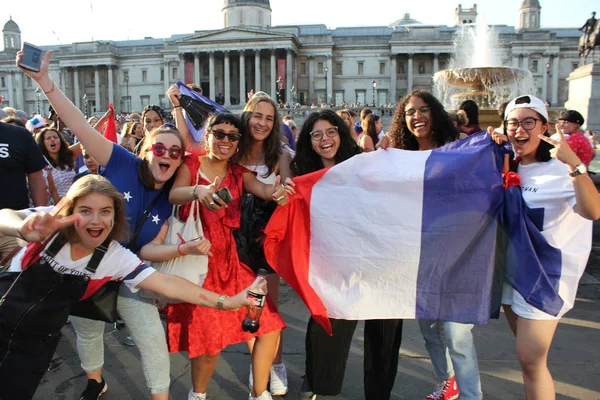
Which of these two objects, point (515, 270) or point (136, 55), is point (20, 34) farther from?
point (515, 270)

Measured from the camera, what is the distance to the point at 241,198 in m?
3.51

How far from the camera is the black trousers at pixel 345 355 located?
11.2ft

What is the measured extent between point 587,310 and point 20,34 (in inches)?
3673

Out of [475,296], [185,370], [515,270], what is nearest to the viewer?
[515,270]

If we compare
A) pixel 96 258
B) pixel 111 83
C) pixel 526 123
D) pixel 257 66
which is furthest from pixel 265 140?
pixel 111 83

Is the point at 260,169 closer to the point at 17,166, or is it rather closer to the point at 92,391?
the point at 92,391

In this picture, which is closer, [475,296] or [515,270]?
[515,270]

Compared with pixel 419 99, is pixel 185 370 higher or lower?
lower

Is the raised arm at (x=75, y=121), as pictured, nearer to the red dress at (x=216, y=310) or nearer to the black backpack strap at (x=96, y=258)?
the red dress at (x=216, y=310)

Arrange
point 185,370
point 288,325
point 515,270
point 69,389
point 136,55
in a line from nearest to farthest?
point 515,270
point 69,389
point 185,370
point 288,325
point 136,55

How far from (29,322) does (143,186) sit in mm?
1068

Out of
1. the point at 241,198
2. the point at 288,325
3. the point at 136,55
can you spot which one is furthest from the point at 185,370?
the point at 136,55

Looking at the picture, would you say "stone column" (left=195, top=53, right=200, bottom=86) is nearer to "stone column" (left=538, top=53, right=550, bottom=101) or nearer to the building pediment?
the building pediment

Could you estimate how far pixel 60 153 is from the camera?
20.4ft
